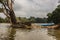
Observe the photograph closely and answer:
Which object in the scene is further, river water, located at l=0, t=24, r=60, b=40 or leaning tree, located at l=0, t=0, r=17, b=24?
leaning tree, located at l=0, t=0, r=17, b=24

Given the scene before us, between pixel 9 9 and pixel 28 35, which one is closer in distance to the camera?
pixel 28 35

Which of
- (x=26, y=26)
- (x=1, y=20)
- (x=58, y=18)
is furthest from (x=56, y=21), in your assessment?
(x=1, y=20)

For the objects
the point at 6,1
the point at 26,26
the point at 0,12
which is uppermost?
the point at 6,1

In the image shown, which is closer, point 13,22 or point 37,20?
point 13,22

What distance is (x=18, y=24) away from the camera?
117 ft

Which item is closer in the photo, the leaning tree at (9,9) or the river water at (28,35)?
the river water at (28,35)

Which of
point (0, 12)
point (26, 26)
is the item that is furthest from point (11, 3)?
point (26, 26)

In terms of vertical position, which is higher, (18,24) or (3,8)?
(3,8)

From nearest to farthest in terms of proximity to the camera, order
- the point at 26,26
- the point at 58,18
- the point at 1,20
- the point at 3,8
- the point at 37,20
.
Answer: the point at 26,26 < the point at 3,8 < the point at 58,18 < the point at 1,20 < the point at 37,20

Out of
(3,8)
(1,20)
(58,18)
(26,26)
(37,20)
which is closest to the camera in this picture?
(26,26)

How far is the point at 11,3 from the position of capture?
36.6 m

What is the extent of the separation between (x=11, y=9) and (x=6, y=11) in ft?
4.23

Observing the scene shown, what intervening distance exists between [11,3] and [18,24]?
5.11m

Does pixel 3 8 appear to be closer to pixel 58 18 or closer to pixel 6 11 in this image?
pixel 6 11
